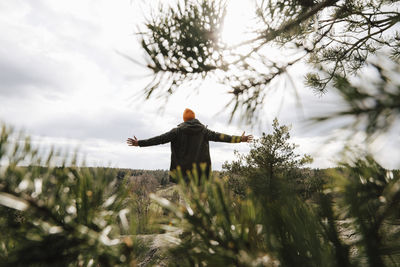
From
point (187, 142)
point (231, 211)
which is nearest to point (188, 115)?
point (187, 142)

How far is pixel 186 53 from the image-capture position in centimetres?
188

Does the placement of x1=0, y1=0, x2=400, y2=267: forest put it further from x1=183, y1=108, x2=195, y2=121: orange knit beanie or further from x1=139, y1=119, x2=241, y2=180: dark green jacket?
x1=183, y1=108, x2=195, y2=121: orange knit beanie

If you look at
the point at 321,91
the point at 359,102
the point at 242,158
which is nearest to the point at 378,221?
the point at 359,102

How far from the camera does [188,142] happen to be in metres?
4.88

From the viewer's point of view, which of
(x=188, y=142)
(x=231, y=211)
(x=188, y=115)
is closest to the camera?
(x=231, y=211)

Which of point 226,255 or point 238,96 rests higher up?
point 238,96

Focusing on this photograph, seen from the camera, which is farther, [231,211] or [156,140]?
[156,140]

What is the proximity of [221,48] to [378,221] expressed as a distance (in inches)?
65.6

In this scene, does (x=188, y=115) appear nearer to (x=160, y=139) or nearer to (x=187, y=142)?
(x=187, y=142)

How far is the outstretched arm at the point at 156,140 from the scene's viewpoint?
193 inches

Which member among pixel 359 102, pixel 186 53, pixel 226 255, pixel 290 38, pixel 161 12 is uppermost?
pixel 290 38

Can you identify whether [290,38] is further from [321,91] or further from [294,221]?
[294,221]

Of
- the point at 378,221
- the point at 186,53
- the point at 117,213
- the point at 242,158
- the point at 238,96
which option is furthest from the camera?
the point at 242,158

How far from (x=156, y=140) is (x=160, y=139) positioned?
0.08 meters
